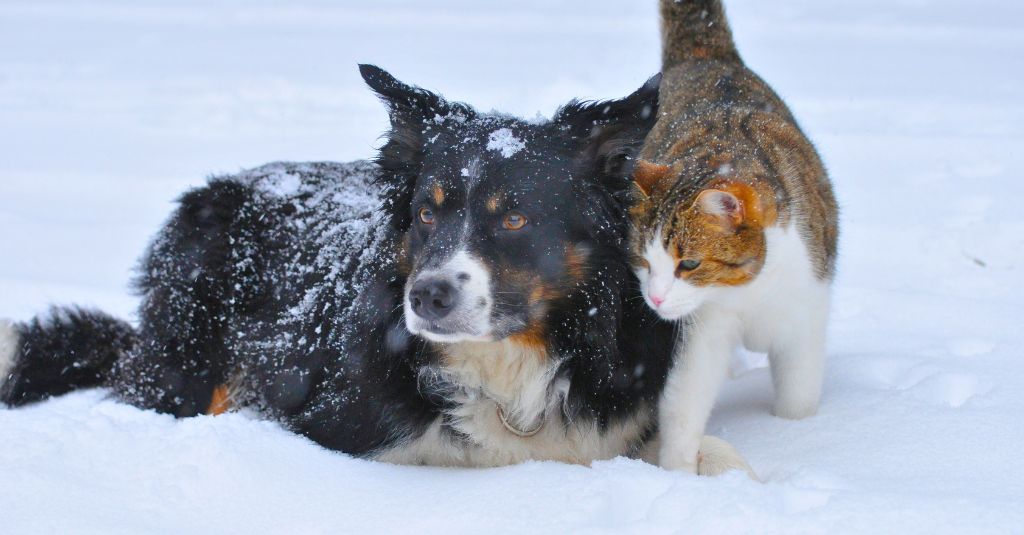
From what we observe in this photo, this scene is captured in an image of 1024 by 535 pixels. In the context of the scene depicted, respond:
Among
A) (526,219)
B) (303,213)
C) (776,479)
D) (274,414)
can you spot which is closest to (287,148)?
(303,213)

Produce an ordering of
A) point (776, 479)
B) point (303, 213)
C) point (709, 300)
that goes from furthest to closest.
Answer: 1. point (303, 213)
2. point (709, 300)
3. point (776, 479)

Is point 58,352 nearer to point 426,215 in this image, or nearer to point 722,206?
point 426,215

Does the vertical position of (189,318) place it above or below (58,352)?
above

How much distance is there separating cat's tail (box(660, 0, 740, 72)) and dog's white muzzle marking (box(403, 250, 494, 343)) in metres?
2.72

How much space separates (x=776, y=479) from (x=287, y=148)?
7245 mm

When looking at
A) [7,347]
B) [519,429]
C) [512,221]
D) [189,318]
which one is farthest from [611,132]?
[7,347]

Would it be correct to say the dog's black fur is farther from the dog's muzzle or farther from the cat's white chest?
the cat's white chest

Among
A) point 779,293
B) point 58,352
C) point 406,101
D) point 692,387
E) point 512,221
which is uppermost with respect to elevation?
point 406,101

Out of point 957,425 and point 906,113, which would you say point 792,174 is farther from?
point 906,113

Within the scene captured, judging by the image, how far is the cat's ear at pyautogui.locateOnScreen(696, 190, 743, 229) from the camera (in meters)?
2.99

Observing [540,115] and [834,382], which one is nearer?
[540,115]

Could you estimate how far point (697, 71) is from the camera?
4902 millimetres

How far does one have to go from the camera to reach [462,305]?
2.98m

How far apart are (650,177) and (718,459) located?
1.02 m
